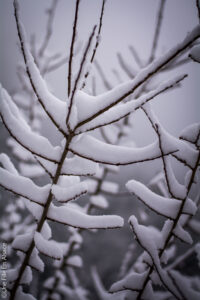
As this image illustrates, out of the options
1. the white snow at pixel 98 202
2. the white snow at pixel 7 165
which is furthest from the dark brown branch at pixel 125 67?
the white snow at pixel 7 165

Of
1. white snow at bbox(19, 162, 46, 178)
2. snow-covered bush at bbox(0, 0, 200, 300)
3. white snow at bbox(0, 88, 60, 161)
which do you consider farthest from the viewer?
white snow at bbox(19, 162, 46, 178)

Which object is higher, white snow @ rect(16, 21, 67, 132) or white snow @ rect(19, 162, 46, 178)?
white snow @ rect(16, 21, 67, 132)

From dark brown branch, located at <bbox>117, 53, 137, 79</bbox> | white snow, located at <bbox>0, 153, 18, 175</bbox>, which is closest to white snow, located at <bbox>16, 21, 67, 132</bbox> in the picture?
white snow, located at <bbox>0, 153, 18, 175</bbox>

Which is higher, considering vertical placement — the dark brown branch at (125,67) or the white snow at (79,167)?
the dark brown branch at (125,67)

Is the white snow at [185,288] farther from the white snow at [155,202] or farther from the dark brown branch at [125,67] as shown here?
the dark brown branch at [125,67]

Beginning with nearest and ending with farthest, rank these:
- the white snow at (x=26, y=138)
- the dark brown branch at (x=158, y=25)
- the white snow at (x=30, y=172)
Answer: the white snow at (x=26, y=138), the dark brown branch at (x=158, y=25), the white snow at (x=30, y=172)

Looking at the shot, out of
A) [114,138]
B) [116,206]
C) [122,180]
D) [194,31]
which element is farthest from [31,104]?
[122,180]

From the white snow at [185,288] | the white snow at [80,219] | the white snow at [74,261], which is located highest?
the white snow at [80,219]

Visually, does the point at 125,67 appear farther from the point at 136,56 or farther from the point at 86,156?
the point at 86,156

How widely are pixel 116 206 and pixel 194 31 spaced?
774 cm

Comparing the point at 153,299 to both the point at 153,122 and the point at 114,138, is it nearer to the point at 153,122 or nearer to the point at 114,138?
the point at 153,122

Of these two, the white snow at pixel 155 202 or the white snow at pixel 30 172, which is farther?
the white snow at pixel 30 172

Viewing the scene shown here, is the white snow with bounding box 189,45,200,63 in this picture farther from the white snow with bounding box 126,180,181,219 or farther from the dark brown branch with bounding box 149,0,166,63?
the dark brown branch with bounding box 149,0,166,63

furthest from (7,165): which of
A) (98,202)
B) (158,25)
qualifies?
(98,202)
